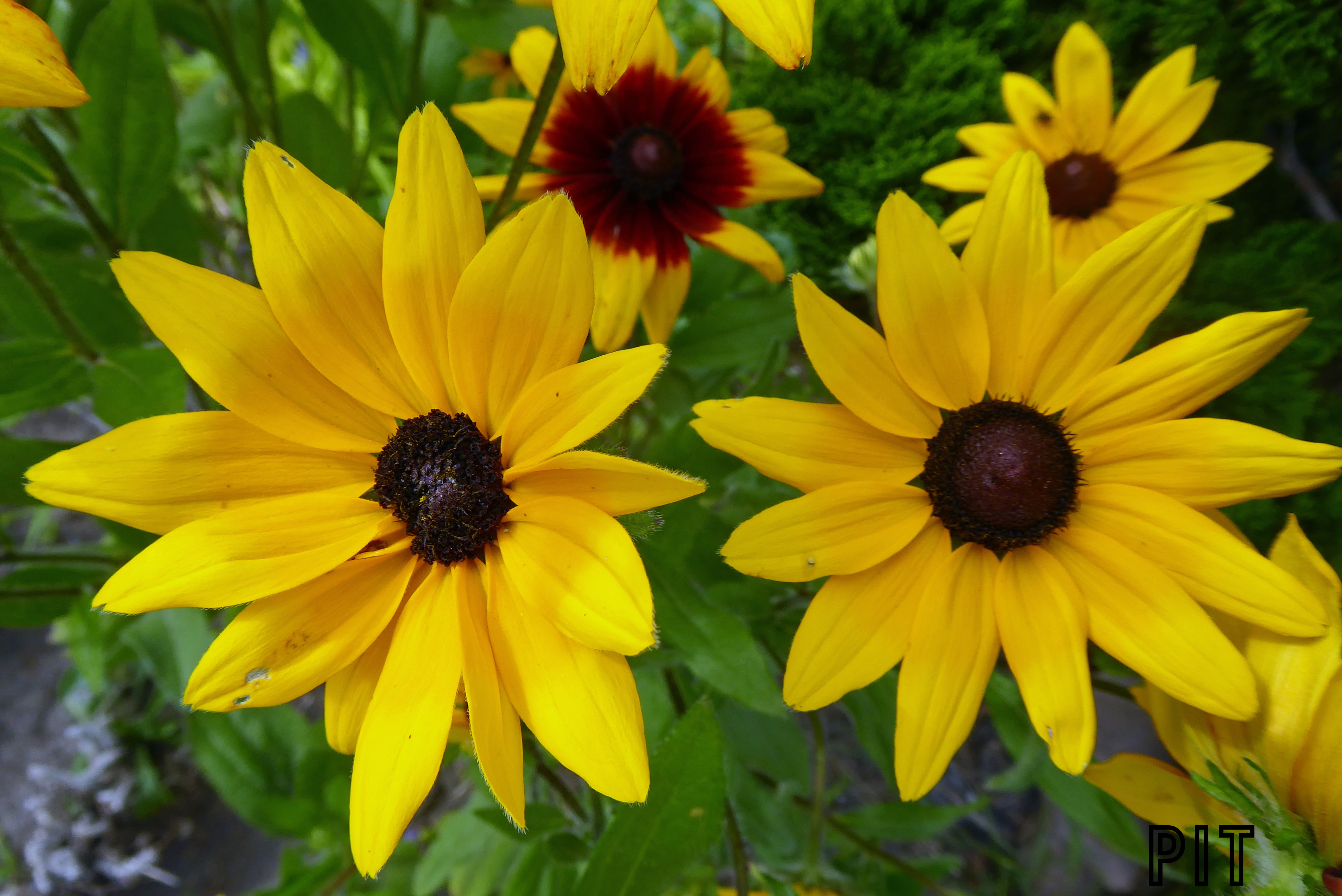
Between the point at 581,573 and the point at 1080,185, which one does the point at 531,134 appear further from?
the point at 1080,185

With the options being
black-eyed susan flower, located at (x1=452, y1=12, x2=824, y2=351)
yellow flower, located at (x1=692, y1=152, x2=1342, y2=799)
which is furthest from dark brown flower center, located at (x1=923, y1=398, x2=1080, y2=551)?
black-eyed susan flower, located at (x1=452, y1=12, x2=824, y2=351)

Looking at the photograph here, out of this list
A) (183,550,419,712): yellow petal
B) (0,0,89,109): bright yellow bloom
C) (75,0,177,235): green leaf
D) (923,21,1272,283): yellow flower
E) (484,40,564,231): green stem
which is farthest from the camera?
(923,21,1272,283): yellow flower

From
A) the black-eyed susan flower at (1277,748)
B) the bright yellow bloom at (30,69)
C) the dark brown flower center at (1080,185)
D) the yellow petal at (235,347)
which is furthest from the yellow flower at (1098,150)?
the bright yellow bloom at (30,69)

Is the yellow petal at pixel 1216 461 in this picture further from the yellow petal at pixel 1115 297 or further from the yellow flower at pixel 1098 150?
the yellow flower at pixel 1098 150

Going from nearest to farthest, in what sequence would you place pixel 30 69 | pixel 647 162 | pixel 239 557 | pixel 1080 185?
pixel 30 69 < pixel 239 557 < pixel 647 162 < pixel 1080 185

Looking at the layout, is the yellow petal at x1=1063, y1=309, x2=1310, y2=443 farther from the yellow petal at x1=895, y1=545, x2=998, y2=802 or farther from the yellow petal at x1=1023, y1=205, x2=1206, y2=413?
the yellow petal at x1=895, y1=545, x2=998, y2=802

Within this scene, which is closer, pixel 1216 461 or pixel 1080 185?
pixel 1216 461

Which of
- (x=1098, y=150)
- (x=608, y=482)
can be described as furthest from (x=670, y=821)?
(x=1098, y=150)
